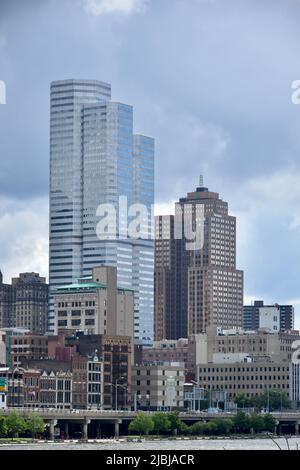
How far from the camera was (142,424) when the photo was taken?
169 m

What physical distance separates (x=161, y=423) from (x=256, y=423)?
19.9 meters

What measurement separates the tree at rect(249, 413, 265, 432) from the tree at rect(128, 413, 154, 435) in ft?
64.3

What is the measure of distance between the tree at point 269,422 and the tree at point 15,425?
47205mm

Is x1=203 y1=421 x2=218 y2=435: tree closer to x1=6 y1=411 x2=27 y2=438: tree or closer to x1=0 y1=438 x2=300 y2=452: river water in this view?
x1=0 y1=438 x2=300 y2=452: river water

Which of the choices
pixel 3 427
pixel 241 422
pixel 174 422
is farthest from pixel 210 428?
pixel 3 427

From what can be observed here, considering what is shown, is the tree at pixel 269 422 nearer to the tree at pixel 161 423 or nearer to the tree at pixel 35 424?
the tree at pixel 161 423

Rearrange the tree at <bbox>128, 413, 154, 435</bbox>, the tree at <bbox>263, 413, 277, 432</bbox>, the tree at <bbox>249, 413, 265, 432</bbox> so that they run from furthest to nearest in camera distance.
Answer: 1. the tree at <bbox>263, 413, 277, 432</bbox>
2. the tree at <bbox>249, 413, 265, 432</bbox>
3. the tree at <bbox>128, 413, 154, 435</bbox>

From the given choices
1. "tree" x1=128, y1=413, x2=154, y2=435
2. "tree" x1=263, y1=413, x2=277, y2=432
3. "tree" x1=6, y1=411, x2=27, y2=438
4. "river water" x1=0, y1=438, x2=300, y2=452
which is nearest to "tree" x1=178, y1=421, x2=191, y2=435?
"tree" x1=128, y1=413, x2=154, y2=435

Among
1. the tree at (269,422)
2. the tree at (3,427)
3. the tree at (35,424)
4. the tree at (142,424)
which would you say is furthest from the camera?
the tree at (269,422)

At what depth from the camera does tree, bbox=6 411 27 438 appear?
148m

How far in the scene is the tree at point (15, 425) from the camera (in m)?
148

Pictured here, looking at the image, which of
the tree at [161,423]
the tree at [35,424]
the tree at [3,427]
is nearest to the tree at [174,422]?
the tree at [161,423]

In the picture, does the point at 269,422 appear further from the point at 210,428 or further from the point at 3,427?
the point at 3,427
